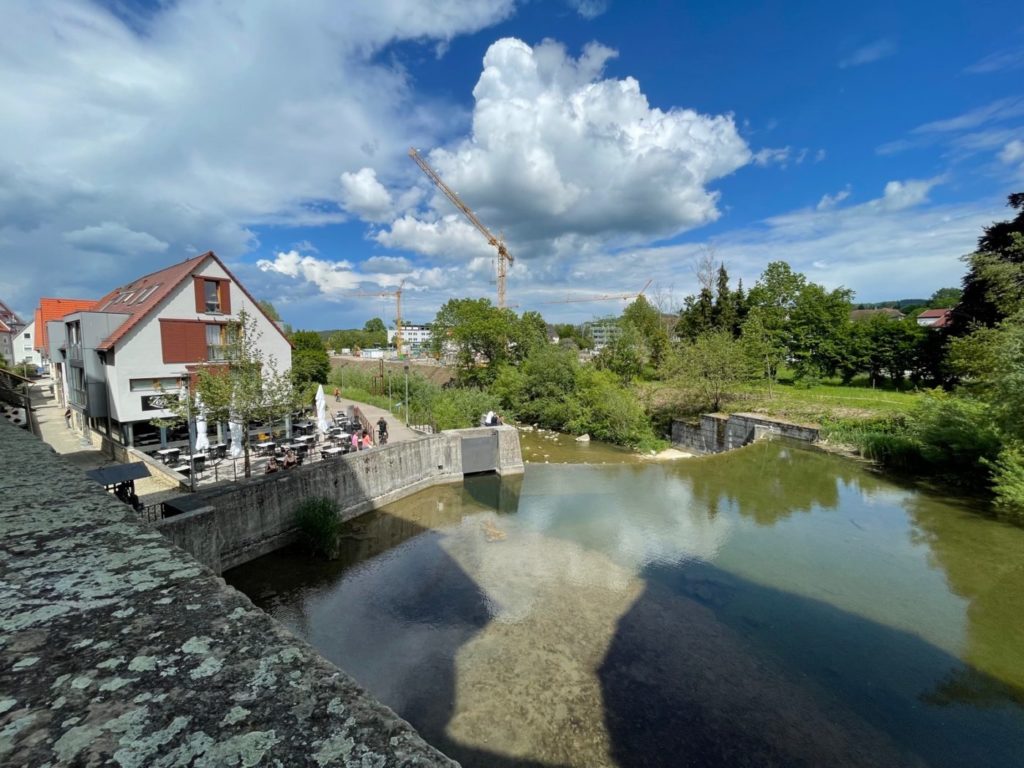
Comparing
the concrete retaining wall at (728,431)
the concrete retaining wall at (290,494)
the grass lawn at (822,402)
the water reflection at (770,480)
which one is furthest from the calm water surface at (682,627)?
the grass lawn at (822,402)

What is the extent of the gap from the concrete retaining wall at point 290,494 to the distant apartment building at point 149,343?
21.3 feet

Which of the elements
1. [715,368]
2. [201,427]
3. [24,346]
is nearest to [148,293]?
[201,427]

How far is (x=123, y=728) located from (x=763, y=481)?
78.9ft

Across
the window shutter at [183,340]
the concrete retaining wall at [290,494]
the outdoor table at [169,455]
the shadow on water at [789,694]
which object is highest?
the window shutter at [183,340]

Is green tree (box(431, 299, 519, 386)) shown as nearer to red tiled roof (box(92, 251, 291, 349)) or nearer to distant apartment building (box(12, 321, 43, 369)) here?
red tiled roof (box(92, 251, 291, 349))

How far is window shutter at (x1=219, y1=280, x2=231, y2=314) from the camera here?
2120 cm

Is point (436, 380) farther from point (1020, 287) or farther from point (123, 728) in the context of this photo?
point (123, 728)

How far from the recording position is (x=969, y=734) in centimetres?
789

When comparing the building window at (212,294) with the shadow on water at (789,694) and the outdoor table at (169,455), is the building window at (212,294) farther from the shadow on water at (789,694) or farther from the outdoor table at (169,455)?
the shadow on water at (789,694)

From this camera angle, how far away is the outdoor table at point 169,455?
17.6 meters

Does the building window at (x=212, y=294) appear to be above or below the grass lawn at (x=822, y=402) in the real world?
above

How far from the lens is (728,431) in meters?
30.1

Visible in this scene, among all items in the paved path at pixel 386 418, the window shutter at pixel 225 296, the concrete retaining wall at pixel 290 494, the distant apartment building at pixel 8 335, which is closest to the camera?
the concrete retaining wall at pixel 290 494

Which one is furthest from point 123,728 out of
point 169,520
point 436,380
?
point 436,380
